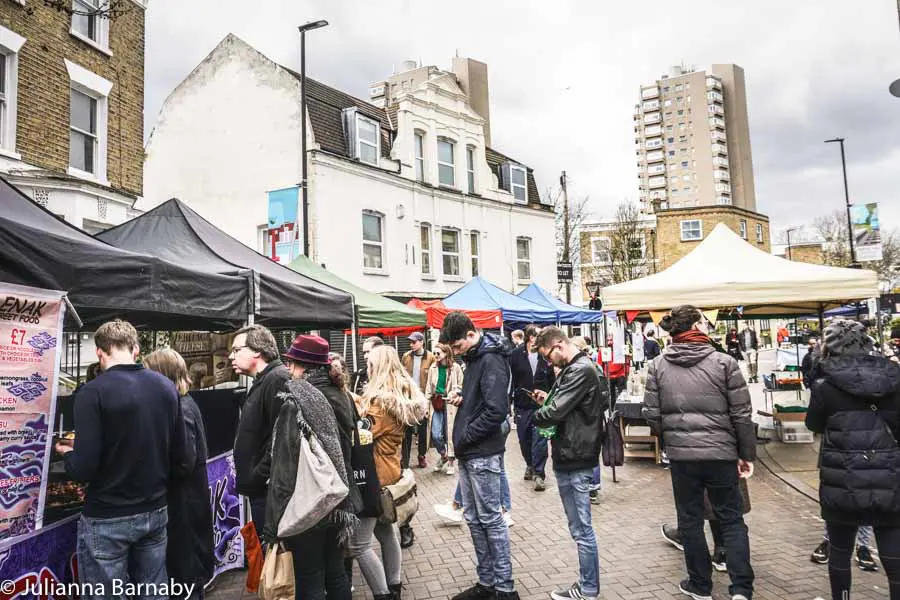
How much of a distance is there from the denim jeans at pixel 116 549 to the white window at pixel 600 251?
37965 mm

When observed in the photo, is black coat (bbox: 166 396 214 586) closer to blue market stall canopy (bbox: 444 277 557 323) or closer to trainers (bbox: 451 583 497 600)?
trainers (bbox: 451 583 497 600)

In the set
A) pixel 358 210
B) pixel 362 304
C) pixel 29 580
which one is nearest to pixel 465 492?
pixel 29 580

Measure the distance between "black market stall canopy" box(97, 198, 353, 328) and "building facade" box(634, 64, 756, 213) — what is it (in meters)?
86.9

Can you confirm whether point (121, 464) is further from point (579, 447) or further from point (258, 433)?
point (579, 447)

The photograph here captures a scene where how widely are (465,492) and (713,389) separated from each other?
6.17ft

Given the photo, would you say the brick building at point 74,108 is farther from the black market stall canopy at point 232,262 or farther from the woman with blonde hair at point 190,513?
the woman with blonde hair at point 190,513

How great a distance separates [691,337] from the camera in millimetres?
4125

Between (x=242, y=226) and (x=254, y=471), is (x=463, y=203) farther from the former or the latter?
(x=254, y=471)

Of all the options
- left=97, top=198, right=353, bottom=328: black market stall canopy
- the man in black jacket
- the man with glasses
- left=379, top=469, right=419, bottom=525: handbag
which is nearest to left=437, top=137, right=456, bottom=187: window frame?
the man in black jacket

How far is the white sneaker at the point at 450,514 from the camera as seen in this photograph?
20.0 feet

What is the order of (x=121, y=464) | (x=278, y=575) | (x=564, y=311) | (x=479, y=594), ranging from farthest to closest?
(x=564, y=311), (x=479, y=594), (x=278, y=575), (x=121, y=464)

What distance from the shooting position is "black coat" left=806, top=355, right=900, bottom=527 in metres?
3.40

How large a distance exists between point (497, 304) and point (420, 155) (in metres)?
9.85

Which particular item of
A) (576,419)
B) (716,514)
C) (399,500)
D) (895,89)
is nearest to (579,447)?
(576,419)
